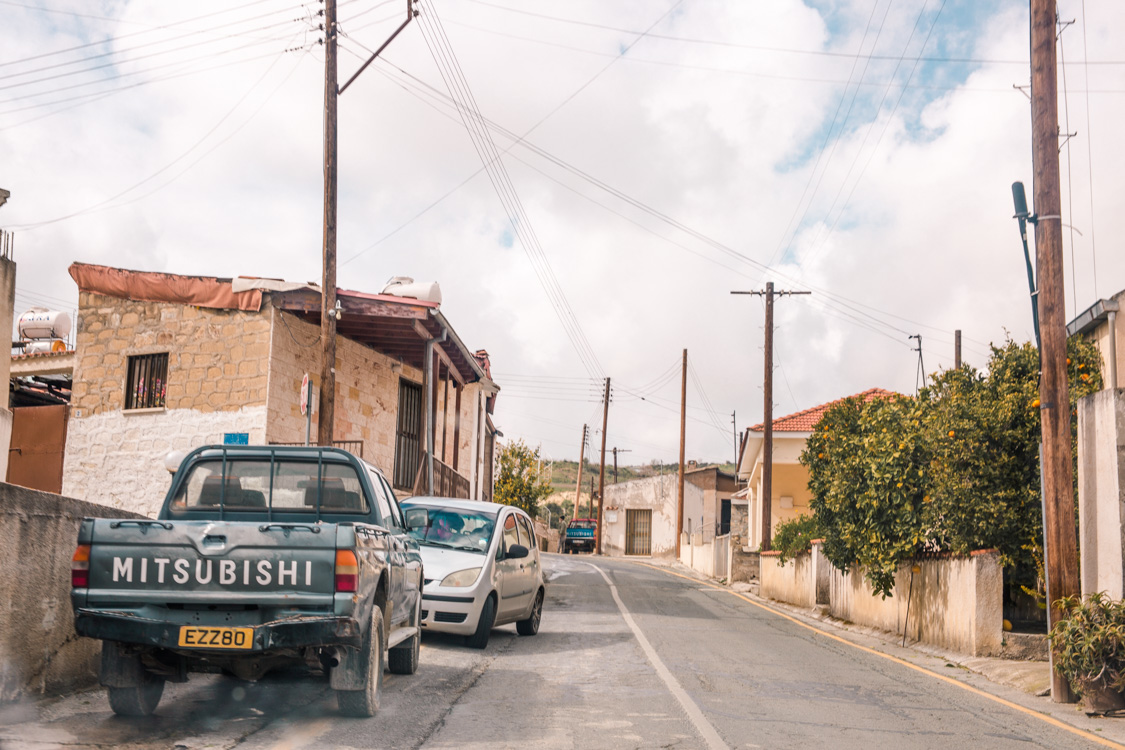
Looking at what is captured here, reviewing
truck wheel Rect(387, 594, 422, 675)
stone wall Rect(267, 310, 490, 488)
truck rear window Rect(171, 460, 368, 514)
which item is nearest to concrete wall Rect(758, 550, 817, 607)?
stone wall Rect(267, 310, 490, 488)

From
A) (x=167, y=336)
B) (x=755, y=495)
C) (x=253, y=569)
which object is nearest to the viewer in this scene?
(x=253, y=569)

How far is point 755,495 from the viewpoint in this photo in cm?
4009

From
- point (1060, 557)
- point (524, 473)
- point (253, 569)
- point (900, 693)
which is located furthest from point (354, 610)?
point (524, 473)

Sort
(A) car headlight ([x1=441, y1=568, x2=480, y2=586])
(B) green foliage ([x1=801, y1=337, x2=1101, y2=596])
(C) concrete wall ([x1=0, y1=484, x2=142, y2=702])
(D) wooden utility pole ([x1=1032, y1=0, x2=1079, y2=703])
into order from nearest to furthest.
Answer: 1. (C) concrete wall ([x1=0, y1=484, x2=142, y2=702])
2. (D) wooden utility pole ([x1=1032, y1=0, x2=1079, y2=703])
3. (A) car headlight ([x1=441, y1=568, x2=480, y2=586])
4. (B) green foliage ([x1=801, y1=337, x2=1101, y2=596])

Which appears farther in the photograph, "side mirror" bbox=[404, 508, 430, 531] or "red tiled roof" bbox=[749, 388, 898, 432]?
"red tiled roof" bbox=[749, 388, 898, 432]

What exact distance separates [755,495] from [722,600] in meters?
16.0

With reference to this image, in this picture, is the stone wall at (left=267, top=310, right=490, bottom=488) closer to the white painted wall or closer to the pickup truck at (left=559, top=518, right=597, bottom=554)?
the white painted wall

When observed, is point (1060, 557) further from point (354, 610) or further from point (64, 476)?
point (64, 476)

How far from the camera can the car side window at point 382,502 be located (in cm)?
839

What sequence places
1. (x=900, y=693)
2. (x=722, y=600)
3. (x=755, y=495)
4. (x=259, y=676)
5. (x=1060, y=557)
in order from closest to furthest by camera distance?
1. (x=259, y=676)
2. (x=900, y=693)
3. (x=1060, y=557)
4. (x=722, y=600)
5. (x=755, y=495)

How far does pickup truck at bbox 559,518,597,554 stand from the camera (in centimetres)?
6844

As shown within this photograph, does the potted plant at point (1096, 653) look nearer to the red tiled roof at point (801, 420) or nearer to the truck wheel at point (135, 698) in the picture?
the truck wheel at point (135, 698)

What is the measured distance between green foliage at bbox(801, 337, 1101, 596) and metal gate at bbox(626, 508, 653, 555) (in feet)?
182

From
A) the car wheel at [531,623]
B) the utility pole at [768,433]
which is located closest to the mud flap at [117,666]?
the car wheel at [531,623]
